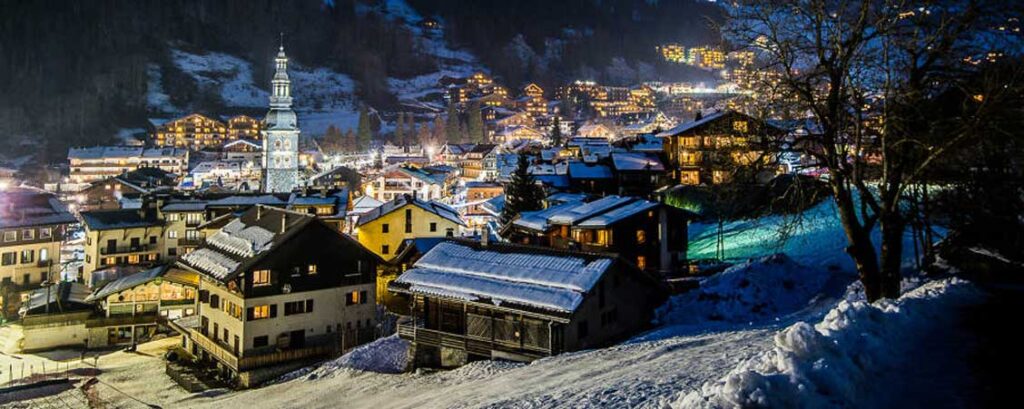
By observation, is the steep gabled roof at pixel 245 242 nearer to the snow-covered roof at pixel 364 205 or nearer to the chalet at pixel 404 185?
the snow-covered roof at pixel 364 205

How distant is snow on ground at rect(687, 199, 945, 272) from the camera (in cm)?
3384

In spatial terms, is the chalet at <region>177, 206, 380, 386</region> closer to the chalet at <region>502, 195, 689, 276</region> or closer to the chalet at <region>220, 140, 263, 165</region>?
the chalet at <region>502, 195, 689, 276</region>

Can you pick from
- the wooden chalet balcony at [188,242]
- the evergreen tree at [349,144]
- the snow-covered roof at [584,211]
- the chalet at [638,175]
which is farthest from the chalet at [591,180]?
the evergreen tree at [349,144]

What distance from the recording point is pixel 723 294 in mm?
31359

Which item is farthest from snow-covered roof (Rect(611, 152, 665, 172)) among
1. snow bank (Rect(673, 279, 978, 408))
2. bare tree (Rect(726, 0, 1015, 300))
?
snow bank (Rect(673, 279, 978, 408))

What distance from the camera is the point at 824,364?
29.5 feet

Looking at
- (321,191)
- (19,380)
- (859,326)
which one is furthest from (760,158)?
(321,191)

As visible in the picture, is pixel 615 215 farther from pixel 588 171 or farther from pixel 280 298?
pixel 588 171

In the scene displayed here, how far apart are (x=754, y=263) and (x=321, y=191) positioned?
44870 mm

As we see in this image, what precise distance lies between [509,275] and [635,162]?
42.4 meters

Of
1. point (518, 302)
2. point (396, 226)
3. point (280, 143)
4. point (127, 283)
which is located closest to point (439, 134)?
point (280, 143)

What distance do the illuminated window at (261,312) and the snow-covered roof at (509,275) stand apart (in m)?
9.46

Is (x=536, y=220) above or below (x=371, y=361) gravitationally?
above

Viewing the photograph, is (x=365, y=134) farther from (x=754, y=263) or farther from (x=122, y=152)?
(x=754, y=263)
